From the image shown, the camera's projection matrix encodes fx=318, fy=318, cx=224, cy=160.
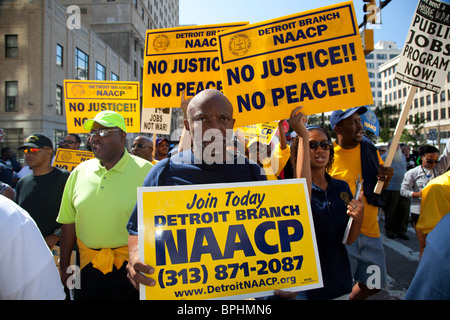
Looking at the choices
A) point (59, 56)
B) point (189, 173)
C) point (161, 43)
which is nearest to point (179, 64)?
point (161, 43)

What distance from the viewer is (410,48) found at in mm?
3082

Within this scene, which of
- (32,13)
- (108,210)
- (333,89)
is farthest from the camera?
(32,13)

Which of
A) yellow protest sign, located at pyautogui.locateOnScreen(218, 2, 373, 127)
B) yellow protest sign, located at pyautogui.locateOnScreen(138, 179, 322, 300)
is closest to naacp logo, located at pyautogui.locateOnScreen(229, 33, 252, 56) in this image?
yellow protest sign, located at pyautogui.locateOnScreen(218, 2, 373, 127)

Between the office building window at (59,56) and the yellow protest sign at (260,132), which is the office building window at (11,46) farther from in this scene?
the yellow protest sign at (260,132)

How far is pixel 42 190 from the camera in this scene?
3.51 m

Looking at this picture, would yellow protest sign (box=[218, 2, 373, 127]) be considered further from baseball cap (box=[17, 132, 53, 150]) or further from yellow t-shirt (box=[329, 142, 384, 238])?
baseball cap (box=[17, 132, 53, 150])

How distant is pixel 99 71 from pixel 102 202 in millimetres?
32319

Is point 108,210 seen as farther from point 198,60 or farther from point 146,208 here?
point 198,60

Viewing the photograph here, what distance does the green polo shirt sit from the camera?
2584 mm

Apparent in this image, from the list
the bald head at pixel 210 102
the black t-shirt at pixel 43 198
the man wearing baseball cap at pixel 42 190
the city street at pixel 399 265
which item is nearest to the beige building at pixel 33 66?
the man wearing baseball cap at pixel 42 190

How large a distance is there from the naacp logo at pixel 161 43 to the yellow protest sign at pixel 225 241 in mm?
2898

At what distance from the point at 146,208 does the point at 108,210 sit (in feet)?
3.29

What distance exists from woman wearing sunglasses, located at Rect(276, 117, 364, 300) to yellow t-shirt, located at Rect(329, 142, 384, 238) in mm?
782

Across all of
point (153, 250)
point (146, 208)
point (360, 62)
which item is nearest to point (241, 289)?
point (153, 250)
